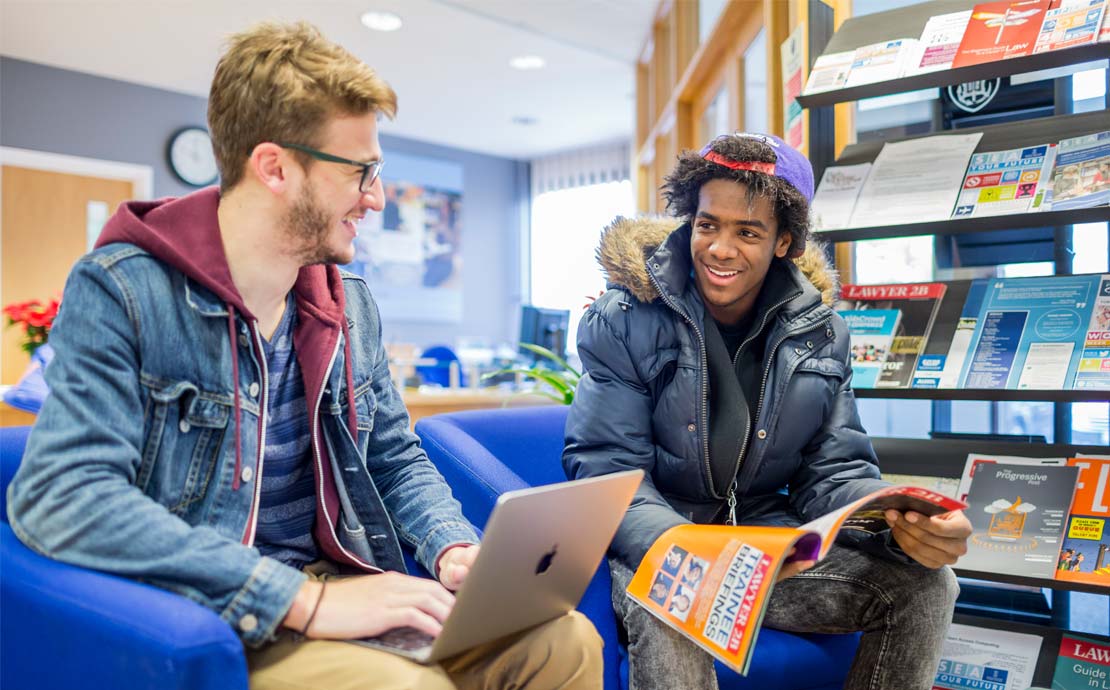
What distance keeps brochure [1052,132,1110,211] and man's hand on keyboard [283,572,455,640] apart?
5.14 feet

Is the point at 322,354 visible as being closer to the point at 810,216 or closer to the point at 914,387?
the point at 810,216

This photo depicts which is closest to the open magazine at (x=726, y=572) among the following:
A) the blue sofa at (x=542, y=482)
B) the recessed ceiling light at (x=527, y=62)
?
the blue sofa at (x=542, y=482)

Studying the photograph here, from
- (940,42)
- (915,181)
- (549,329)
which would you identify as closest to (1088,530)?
(915,181)

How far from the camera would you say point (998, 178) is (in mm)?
1965

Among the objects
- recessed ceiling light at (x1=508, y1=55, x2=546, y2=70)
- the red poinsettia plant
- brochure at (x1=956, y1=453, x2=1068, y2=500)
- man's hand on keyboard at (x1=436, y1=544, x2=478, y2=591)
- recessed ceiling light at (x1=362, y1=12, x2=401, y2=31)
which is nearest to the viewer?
man's hand on keyboard at (x1=436, y1=544, x2=478, y2=591)

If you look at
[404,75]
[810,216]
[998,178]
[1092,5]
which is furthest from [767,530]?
[404,75]

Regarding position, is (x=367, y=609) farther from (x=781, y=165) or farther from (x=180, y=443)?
(x=781, y=165)

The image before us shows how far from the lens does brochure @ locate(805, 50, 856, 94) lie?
6.84 feet

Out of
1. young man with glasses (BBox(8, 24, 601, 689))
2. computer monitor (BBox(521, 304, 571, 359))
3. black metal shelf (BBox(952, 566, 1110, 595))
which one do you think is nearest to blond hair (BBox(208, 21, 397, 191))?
young man with glasses (BBox(8, 24, 601, 689))

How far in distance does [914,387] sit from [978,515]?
0.31 metres

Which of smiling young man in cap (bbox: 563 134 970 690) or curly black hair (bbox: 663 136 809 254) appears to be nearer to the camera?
smiling young man in cap (bbox: 563 134 970 690)

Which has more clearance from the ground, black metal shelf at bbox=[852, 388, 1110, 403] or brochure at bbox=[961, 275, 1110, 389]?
brochure at bbox=[961, 275, 1110, 389]

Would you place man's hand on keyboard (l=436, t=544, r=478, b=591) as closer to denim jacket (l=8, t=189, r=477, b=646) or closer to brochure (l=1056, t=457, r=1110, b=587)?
denim jacket (l=8, t=189, r=477, b=646)

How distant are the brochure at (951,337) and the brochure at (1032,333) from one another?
0.02 meters
